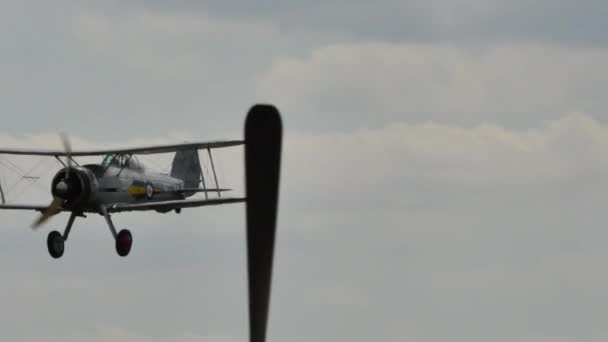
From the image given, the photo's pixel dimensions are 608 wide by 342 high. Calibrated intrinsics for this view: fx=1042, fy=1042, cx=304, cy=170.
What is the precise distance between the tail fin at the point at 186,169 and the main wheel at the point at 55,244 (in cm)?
1205

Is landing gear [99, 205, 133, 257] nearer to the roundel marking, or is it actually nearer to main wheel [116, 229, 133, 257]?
main wheel [116, 229, 133, 257]

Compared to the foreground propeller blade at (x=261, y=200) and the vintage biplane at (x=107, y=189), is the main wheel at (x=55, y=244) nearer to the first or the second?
the vintage biplane at (x=107, y=189)

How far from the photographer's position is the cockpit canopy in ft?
136

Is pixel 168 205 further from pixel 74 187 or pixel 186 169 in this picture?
pixel 186 169

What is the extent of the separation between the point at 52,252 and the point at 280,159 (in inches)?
1024

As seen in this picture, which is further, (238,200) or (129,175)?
(129,175)

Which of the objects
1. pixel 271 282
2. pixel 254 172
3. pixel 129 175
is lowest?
pixel 271 282

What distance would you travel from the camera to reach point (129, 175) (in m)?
42.2

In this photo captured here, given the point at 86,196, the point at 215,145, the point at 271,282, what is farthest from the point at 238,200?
the point at 271,282

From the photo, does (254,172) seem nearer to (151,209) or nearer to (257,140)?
(257,140)

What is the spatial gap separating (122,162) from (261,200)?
27.6 metres

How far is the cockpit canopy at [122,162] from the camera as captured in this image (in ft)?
136

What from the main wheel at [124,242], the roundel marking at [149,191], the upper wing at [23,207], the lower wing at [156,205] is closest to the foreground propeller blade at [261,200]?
the lower wing at [156,205]

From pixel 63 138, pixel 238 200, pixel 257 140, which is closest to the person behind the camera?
pixel 257 140
